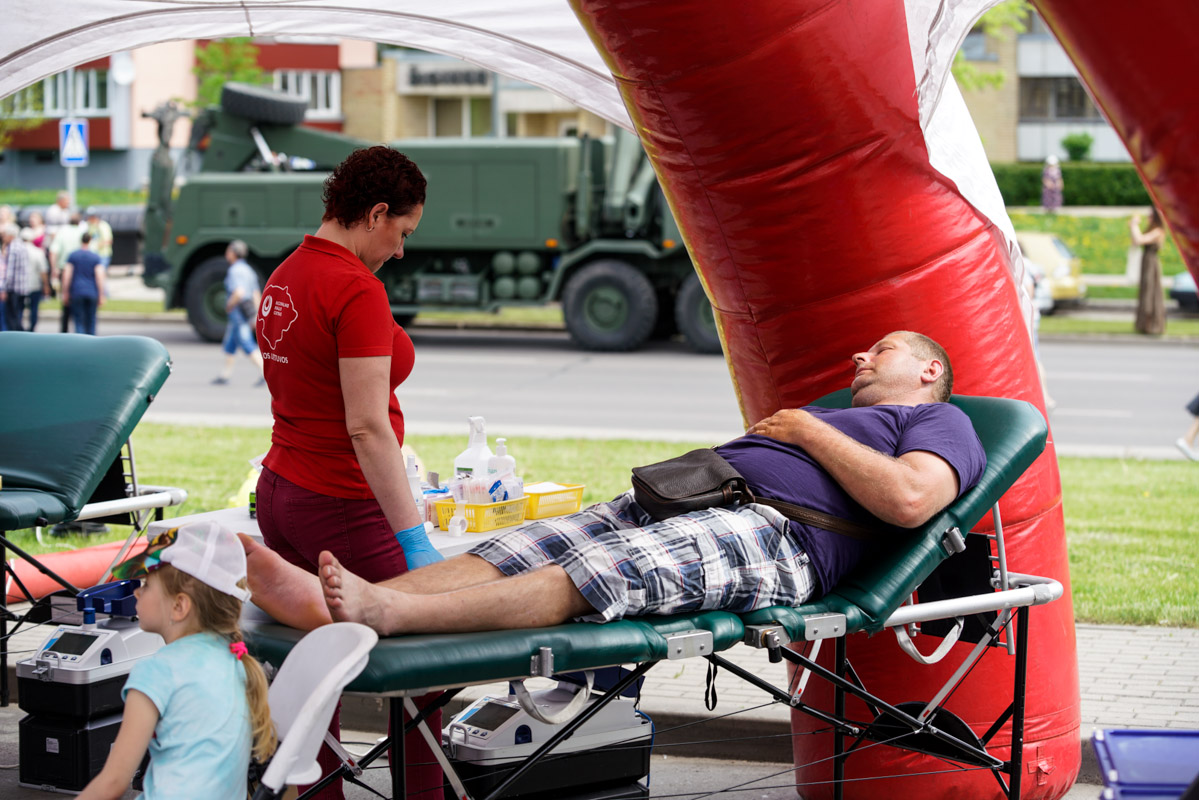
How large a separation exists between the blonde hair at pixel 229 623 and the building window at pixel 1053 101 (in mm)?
46373

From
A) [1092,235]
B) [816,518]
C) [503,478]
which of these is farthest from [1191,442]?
[1092,235]

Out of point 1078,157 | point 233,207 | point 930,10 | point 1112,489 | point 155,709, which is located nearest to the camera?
point 155,709

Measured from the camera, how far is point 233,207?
66.2 ft

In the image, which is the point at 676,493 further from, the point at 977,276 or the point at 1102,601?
the point at 1102,601

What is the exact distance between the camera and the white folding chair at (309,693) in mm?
2604

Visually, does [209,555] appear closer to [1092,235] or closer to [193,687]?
[193,687]

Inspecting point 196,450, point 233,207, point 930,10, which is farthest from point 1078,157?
point 930,10

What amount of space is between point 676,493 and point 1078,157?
41990mm

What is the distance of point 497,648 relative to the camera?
9.64 feet

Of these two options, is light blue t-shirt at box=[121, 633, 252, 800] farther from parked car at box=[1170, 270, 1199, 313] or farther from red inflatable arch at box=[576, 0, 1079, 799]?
parked car at box=[1170, 270, 1199, 313]

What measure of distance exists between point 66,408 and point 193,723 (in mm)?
2977

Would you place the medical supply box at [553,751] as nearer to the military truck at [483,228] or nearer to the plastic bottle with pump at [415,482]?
the plastic bottle with pump at [415,482]

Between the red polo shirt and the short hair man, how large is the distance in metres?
0.37

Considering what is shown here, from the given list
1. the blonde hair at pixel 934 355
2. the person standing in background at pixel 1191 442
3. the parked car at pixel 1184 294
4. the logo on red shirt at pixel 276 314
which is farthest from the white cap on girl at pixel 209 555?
the parked car at pixel 1184 294
